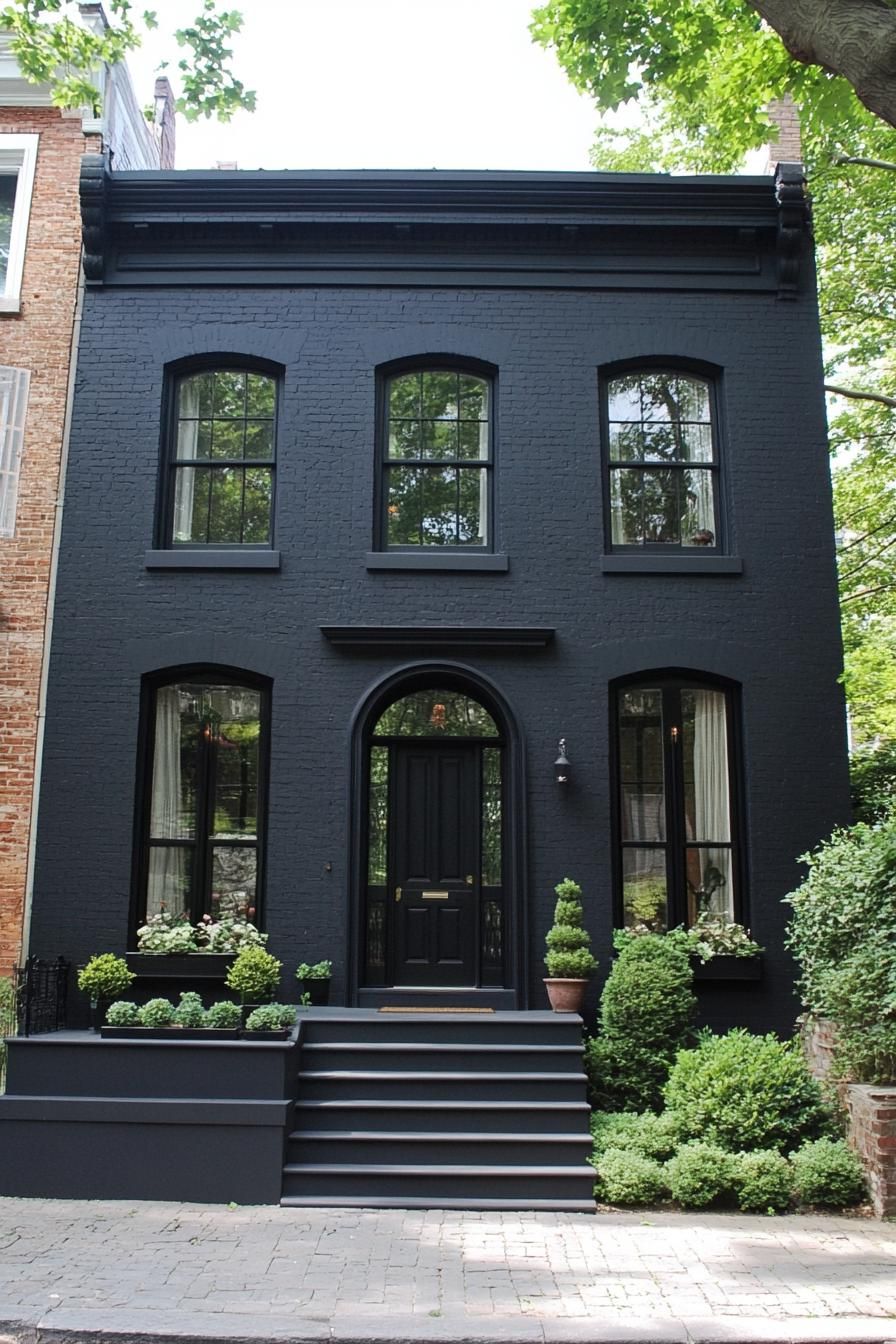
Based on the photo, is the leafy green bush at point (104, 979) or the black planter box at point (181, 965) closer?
the leafy green bush at point (104, 979)

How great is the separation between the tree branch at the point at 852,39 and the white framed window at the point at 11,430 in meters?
7.22

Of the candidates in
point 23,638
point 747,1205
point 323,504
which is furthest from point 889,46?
point 23,638

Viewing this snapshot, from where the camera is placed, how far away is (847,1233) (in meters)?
7.26

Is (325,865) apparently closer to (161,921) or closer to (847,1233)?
(161,921)

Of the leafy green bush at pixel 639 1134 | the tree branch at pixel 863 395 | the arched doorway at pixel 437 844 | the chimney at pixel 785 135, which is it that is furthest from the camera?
the tree branch at pixel 863 395

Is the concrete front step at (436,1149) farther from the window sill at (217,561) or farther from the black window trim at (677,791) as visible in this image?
the window sill at (217,561)

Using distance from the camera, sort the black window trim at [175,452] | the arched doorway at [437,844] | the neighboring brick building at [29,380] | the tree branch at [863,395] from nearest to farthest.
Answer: the arched doorway at [437,844] < the neighboring brick building at [29,380] < the black window trim at [175,452] < the tree branch at [863,395]

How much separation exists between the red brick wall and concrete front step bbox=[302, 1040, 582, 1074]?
3.26 meters

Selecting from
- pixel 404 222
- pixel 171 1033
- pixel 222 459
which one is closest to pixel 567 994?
pixel 171 1033

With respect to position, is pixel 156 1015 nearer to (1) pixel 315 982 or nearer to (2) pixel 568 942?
(1) pixel 315 982

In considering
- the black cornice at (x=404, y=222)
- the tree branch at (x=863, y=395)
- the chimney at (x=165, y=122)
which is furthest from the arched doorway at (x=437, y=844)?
the chimney at (x=165, y=122)

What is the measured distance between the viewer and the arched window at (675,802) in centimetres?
1030

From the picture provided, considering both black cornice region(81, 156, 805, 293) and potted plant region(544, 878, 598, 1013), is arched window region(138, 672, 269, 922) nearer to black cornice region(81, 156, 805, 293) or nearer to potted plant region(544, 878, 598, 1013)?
potted plant region(544, 878, 598, 1013)

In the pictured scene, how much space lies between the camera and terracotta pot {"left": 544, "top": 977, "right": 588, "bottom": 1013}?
9430mm
